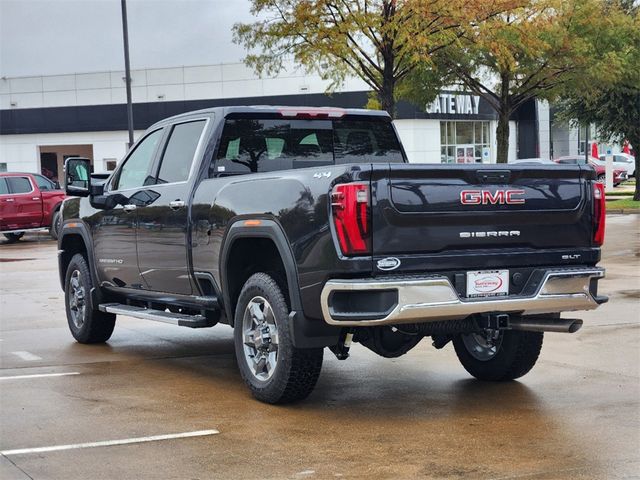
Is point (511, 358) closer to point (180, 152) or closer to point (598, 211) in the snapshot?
point (598, 211)

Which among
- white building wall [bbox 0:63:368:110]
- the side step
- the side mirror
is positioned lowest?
the side step

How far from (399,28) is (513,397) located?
819 inches

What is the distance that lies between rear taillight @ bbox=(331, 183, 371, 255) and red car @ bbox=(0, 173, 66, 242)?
76.5ft

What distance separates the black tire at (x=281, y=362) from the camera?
7008 millimetres

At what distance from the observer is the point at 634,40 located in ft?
123

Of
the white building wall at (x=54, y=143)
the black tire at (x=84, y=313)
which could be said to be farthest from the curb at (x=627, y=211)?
the white building wall at (x=54, y=143)

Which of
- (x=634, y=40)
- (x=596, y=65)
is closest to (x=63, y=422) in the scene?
(x=596, y=65)

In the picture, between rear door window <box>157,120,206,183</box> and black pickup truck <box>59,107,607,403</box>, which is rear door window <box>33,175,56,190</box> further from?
rear door window <box>157,120,206,183</box>

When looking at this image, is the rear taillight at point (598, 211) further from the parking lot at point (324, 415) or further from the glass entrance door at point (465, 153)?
the glass entrance door at point (465, 153)

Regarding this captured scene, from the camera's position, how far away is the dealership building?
197 ft

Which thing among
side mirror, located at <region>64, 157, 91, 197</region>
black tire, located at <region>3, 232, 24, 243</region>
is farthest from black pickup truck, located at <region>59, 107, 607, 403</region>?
black tire, located at <region>3, 232, 24, 243</region>

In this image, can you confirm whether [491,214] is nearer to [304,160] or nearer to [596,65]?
[304,160]

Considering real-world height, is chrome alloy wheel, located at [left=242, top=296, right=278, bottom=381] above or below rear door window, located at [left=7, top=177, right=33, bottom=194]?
below

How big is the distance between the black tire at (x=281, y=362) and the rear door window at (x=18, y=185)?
75.9 feet
